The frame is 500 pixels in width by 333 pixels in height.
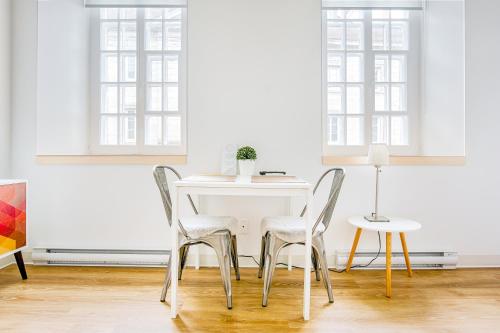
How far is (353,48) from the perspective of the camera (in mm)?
2996

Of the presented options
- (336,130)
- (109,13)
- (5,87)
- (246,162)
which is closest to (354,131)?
(336,130)

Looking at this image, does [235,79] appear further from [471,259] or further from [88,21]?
[471,259]

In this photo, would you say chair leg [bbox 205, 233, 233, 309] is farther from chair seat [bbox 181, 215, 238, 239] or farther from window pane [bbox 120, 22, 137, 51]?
window pane [bbox 120, 22, 137, 51]

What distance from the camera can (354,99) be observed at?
2988mm

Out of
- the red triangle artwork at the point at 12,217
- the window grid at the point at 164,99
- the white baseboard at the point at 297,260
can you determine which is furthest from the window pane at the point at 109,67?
the white baseboard at the point at 297,260

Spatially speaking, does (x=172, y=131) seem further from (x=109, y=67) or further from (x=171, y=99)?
(x=109, y=67)

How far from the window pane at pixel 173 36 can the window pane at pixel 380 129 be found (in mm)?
1951

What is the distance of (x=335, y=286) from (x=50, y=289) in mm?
1927

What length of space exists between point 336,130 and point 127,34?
7.02 feet

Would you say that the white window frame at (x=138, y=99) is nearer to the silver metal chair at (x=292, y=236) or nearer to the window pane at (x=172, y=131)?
the window pane at (x=172, y=131)

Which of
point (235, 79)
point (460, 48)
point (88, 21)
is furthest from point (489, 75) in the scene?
point (88, 21)

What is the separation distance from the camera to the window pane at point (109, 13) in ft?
9.92

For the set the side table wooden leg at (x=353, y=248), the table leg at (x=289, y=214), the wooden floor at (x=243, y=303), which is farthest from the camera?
the table leg at (x=289, y=214)

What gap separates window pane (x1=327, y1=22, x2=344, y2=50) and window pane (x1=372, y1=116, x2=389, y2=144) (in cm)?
74
